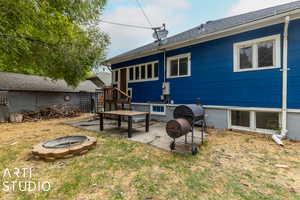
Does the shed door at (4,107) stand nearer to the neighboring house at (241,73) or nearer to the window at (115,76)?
the window at (115,76)

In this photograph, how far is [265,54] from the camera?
466cm

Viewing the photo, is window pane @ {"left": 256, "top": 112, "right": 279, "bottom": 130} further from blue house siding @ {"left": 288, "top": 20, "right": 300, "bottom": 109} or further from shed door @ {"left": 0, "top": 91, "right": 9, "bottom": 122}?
shed door @ {"left": 0, "top": 91, "right": 9, "bottom": 122}

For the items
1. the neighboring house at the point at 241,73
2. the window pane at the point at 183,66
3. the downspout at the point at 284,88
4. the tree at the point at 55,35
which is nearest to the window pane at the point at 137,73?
the neighboring house at the point at 241,73

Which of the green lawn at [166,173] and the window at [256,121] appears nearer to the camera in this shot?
the green lawn at [166,173]

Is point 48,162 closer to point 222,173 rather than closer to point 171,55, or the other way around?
point 222,173

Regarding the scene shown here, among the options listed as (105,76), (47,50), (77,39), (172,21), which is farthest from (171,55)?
(105,76)

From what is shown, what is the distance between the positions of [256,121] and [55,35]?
9005 millimetres

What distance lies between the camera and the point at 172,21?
341 inches

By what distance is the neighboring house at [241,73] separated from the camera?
4.20m

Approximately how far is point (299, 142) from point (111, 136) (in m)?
5.72

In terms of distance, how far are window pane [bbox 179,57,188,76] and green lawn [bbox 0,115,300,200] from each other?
388cm

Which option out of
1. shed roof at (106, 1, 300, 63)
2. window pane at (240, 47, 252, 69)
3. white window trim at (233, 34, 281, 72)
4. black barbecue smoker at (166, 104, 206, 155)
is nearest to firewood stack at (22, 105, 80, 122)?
shed roof at (106, 1, 300, 63)

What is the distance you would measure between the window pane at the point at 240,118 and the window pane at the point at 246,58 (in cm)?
173

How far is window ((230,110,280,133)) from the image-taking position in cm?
454
